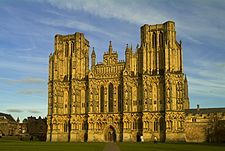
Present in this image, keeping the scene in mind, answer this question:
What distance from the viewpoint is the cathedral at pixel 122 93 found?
3142 inches

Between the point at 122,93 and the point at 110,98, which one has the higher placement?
the point at 122,93

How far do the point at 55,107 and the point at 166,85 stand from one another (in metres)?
28.7

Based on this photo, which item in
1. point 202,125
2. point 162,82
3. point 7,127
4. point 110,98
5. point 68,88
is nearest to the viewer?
point 162,82

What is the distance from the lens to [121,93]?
84.8m

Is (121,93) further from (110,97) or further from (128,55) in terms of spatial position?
(128,55)

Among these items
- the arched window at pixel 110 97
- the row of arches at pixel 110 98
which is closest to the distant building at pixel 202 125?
the row of arches at pixel 110 98

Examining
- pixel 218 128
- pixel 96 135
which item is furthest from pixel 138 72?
pixel 218 128

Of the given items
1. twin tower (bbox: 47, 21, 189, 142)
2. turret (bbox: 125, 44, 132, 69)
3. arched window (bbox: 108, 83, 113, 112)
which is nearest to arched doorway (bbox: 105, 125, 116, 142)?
twin tower (bbox: 47, 21, 189, 142)

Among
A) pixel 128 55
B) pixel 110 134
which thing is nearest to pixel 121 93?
pixel 128 55

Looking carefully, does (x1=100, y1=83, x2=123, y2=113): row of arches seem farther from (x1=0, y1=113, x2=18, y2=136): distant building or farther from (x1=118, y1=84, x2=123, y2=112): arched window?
(x1=0, y1=113, x2=18, y2=136): distant building

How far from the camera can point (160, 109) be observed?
8056cm

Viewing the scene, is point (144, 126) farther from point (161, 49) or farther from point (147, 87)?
point (161, 49)

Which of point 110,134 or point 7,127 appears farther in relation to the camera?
point 7,127

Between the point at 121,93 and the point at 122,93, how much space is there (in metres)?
0.72
